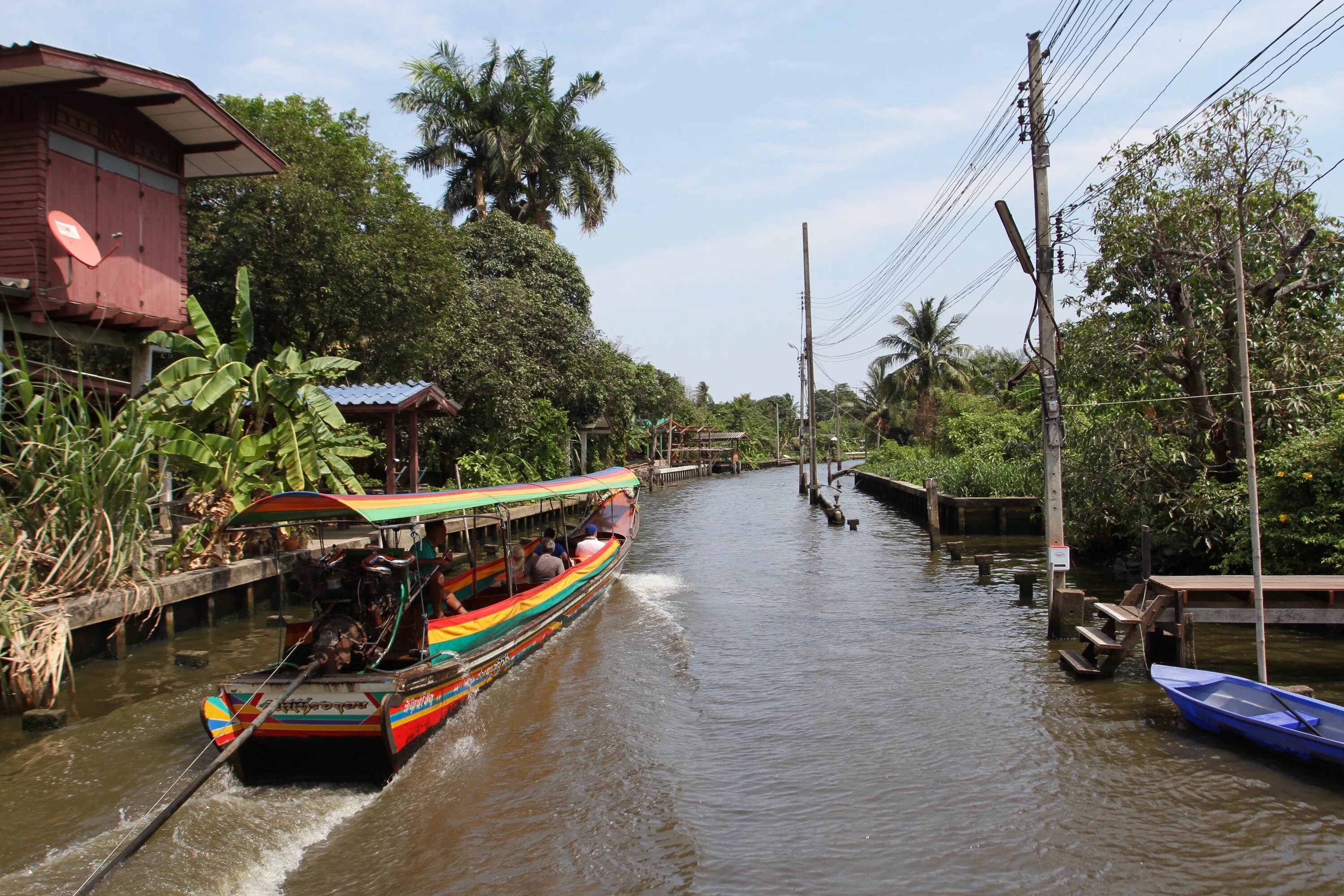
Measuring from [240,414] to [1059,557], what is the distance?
11487 millimetres

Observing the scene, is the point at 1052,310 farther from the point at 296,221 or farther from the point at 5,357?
the point at 296,221

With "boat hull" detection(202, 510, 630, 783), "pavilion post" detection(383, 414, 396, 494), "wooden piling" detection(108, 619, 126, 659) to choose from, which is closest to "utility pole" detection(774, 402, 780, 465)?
"pavilion post" detection(383, 414, 396, 494)

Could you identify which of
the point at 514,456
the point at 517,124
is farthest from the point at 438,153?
the point at 514,456

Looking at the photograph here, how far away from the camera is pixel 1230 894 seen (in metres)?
5.46

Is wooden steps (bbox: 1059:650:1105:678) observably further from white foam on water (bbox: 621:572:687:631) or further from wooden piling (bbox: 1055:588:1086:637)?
white foam on water (bbox: 621:572:687:631)

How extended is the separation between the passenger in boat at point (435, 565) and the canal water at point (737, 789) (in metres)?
1.07

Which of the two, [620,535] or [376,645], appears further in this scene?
[620,535]

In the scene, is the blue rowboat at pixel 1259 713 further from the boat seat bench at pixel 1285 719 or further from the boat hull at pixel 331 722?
the boat hull at pixel 331 722

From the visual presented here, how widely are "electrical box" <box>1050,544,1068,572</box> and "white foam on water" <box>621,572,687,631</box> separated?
5.02m

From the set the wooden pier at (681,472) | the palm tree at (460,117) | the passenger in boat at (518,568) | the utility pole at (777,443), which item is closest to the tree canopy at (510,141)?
the palm tree at (460,117)

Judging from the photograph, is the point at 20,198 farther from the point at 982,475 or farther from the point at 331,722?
the point at 982,475

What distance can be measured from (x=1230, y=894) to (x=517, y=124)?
37.3 meters

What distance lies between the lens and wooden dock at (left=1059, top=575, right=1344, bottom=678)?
8.95 metres

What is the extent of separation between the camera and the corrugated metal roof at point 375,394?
17.2 m
